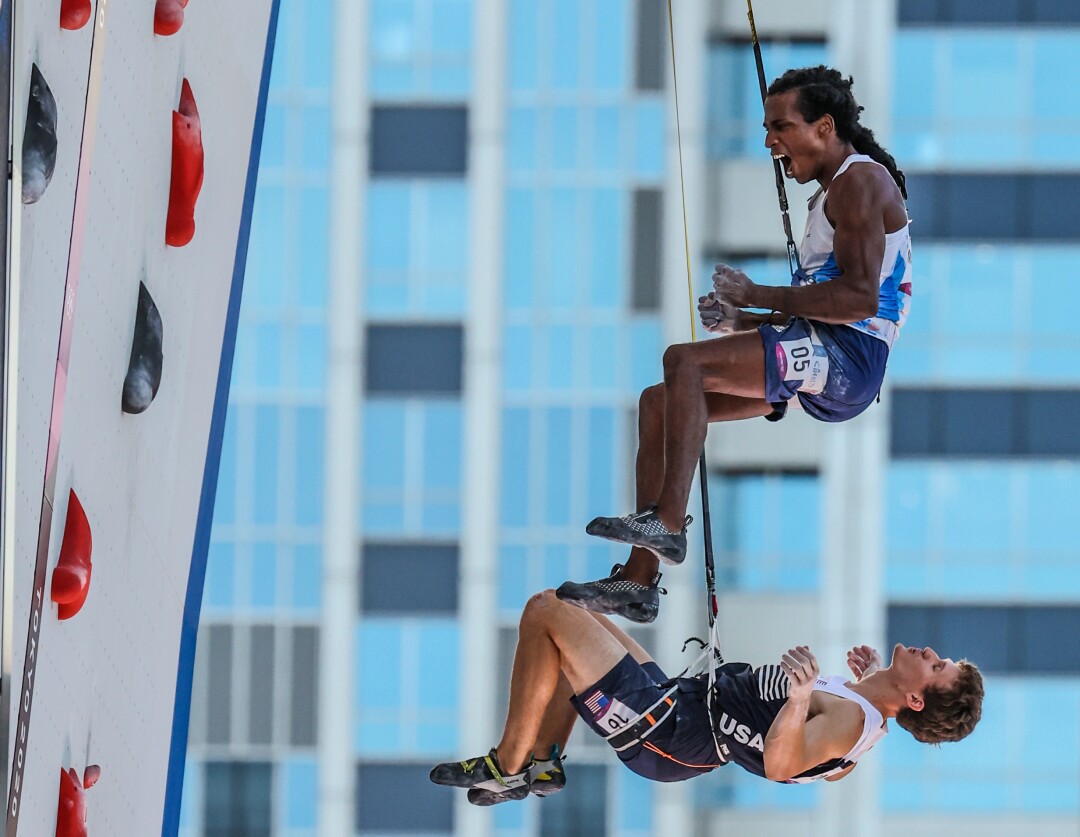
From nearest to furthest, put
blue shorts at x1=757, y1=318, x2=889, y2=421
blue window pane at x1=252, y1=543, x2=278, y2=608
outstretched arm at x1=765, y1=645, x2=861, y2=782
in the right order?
1. blue shorts at x1=757, y1=318, x2=889, y2=421
2. outstretched arm at x1=765, y1=645, x2=861, y2=782
3. blue window pane at x1=252, y1=543, x2=278, y2=608

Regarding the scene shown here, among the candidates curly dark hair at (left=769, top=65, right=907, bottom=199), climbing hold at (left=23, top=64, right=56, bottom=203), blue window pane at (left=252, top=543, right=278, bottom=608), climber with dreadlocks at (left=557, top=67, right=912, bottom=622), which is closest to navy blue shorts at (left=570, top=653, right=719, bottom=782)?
climber with dreadlocks at (left=557, top=67, right=912, bottom=622)

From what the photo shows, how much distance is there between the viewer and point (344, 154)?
43.9 ft

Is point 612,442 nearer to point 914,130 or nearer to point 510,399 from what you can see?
point 510,399

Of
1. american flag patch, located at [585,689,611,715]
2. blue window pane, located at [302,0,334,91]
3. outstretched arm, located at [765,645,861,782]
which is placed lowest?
outstretched arm, located at [765,645,861,782]

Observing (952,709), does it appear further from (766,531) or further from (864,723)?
(766,531)

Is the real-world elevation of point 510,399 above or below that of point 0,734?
above

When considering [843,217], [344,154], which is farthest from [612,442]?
[843,217]

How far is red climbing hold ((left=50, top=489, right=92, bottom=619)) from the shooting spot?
454cm

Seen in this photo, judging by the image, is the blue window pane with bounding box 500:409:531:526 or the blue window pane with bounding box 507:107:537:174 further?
the blue window pane with bounding box 500:409:531:526

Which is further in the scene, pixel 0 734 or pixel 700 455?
pixel 700 455

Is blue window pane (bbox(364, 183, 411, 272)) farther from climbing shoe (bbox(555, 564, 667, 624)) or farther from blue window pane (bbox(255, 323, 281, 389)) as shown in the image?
climbing shoe (bbox(555, 564, 667, 624))

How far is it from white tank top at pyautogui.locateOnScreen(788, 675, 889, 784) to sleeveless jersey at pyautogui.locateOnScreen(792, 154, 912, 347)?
1.16 meters

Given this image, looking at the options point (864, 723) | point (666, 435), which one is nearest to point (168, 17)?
point (666, 435)

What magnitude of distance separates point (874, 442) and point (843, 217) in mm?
9257
